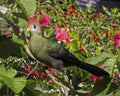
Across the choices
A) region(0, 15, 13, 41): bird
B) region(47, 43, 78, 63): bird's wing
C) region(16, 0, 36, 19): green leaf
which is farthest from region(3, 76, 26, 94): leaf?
region(47, 43, 78, 63): bird's wing

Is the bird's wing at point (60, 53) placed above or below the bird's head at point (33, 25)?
below

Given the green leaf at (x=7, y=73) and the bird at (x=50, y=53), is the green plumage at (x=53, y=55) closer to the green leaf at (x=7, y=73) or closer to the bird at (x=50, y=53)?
the bird at (x=50, y=53)

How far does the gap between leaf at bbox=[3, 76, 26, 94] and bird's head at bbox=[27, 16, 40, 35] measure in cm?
26

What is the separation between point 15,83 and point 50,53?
1.24ft

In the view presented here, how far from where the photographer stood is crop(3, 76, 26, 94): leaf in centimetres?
120

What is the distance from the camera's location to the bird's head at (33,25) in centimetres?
145

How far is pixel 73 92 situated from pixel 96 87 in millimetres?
76

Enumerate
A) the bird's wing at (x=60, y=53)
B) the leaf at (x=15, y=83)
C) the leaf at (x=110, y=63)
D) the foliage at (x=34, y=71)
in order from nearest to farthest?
1. the leaf at (x=15, y=83)
2. the foliage at (x=34, y=71)
3. the leaf at (x=110, y=63)
4. the bird's wing at (x=60, y=53)

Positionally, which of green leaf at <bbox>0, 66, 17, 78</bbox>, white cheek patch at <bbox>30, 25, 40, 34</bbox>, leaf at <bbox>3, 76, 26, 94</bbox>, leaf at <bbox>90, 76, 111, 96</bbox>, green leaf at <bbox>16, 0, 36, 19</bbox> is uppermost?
green leaf at <bbox>16, 0, 36, 19</bbox>

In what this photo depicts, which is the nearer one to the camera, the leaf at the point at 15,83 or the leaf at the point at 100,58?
the leaf at the point at 15,83

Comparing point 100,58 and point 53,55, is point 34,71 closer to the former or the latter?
point 53,55

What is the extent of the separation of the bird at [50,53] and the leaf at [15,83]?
0.20m

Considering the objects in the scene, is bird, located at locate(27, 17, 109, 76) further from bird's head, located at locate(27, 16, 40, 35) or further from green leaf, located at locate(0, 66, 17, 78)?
green leaf, located at locate(0, 66, 17, 78)

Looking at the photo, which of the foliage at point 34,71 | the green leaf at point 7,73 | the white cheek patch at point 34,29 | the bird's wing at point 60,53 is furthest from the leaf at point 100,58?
the green leaf at point 7,73
